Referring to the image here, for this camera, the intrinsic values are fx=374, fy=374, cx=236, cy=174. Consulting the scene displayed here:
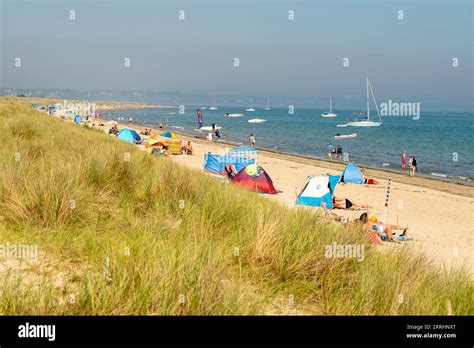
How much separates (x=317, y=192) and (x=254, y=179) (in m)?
3.22

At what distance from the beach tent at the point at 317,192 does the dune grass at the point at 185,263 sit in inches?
356

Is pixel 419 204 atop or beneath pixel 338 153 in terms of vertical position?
beneath

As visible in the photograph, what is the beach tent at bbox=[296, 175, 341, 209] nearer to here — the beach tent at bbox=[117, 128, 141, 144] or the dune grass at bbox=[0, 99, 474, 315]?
the dune grass at bbox=[0, 99, 474, 315]

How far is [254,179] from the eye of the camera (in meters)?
16.8

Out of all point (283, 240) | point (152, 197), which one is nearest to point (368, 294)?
point (283, 240)

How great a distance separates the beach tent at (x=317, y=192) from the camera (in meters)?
14.5

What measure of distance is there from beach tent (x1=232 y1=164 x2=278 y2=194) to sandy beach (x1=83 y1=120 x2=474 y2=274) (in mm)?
656

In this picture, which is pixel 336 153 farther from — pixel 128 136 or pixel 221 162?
pixel 128 136

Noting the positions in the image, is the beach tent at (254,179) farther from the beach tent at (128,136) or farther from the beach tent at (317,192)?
the beach tent at (128,136)

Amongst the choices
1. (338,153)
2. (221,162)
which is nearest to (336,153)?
(338,153)
